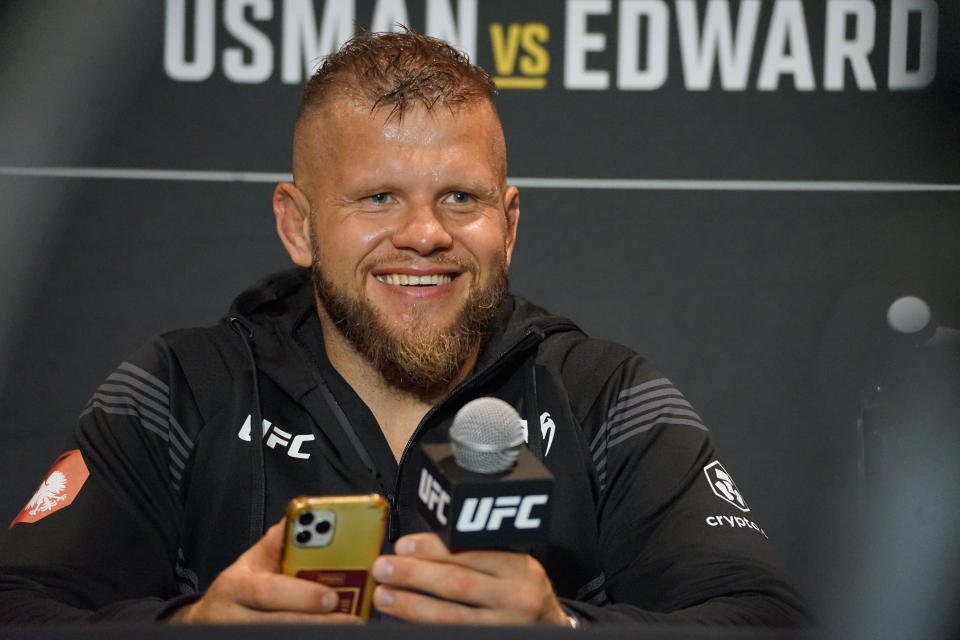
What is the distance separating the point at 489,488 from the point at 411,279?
71 centimetres

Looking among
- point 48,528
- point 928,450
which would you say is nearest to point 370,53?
point 48,528

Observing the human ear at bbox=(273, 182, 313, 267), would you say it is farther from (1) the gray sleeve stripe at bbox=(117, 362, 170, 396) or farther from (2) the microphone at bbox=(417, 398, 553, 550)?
(2) the microphone at bbox=(417, 398, 553, 550)

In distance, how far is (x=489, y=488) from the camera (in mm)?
728

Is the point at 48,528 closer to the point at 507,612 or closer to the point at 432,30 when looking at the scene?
the point at 507,612

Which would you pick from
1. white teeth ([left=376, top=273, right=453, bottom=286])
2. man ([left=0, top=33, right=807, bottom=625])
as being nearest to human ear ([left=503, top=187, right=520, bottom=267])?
man ([left=0, top=33, right=807, bottom=625])

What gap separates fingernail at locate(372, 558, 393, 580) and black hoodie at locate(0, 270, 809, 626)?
0.54 meters

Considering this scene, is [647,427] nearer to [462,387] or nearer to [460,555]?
[462,387]

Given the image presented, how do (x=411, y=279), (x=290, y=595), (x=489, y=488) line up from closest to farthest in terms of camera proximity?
1. (x=489, y=488)
2. (x=290, y=595)
3. (x=411, y=279)

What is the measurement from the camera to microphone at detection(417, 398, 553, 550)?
0.73 metres

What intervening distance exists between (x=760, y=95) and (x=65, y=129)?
4.54ft

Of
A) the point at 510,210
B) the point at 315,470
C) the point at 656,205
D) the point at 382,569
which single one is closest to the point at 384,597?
the point at 382,569

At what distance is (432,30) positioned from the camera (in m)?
1.92

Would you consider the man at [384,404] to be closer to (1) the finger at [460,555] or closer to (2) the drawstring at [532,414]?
(2) the drawstring at [532,414]

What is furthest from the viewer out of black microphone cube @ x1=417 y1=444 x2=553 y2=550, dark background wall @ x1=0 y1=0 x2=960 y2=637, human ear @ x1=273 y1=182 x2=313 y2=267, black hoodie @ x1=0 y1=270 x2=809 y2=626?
dark background wall @ x1=0 y1=0 x2=960 y2=637
